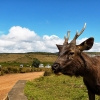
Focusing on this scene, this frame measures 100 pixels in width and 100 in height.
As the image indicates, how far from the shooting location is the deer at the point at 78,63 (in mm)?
5961

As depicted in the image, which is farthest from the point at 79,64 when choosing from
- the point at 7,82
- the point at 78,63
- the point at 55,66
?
the point at 7,82

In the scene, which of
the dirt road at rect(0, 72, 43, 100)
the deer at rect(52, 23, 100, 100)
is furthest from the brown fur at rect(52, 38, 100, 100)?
the dirt road at rect(0, 72, 43, 100)

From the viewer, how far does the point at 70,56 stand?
239 inches

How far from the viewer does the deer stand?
596 centimetres

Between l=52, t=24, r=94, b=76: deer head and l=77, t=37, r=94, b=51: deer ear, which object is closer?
l=52, t=24, r=94, b=76: deer head

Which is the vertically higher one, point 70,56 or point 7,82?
point 70,56

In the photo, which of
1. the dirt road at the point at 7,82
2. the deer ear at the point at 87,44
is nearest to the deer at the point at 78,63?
the deer ear at the point at 87,44

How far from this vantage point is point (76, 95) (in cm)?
1014

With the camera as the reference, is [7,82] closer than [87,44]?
No

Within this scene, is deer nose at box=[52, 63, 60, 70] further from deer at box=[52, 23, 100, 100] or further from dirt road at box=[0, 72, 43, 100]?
dirt road at box=[0, 72, 43, 100]

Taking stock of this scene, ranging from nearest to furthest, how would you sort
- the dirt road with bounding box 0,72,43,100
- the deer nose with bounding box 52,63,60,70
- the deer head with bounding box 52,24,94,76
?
the deer nose with bounding box 52,63,60,70 → the deer head with bounding box 52,24,94,76 → the dirt road with bounding box 0,72,43,100

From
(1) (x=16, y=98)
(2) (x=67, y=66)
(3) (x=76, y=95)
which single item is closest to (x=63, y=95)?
(3) (x=76, y=95)

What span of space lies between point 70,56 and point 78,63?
312 millimetres

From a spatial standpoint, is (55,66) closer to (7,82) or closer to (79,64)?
(79,64)
